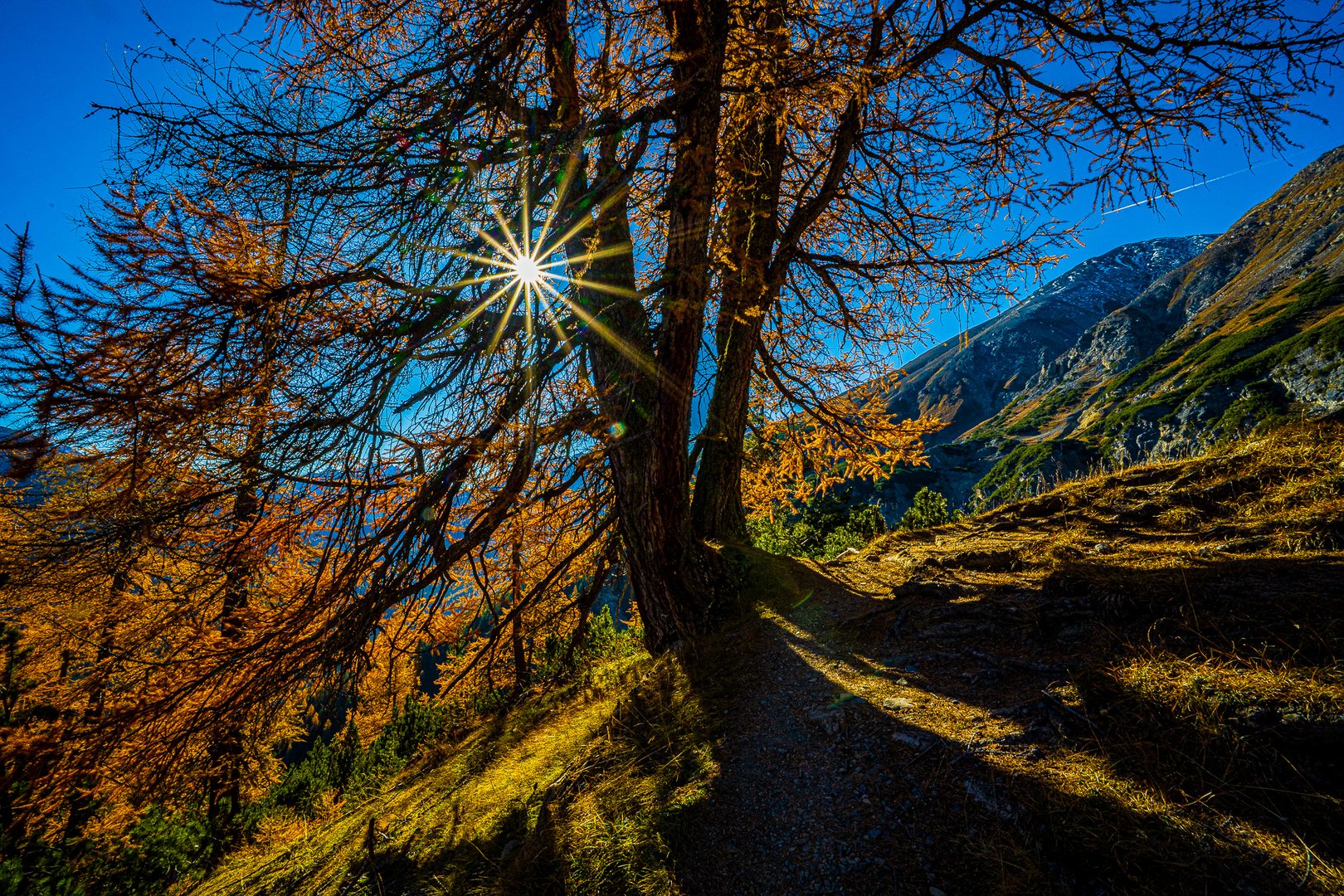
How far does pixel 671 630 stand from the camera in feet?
13.6

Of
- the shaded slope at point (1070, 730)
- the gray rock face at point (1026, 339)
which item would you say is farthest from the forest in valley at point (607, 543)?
the gray rock face at point (1026, 339)

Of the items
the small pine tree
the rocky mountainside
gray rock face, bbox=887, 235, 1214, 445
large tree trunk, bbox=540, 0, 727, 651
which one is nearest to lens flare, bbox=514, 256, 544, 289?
large tree trunk, bbox=540, 0, 727, 651

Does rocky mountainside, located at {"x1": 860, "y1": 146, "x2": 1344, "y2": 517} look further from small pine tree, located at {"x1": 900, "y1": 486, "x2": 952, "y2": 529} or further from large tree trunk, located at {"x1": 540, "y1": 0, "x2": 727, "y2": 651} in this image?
large tree trunk, located at {"x1": 540, "y1": 0, "x2": 727, "y2": 651}

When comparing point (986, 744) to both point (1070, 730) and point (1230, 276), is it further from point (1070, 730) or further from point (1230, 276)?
point (1230, 276)

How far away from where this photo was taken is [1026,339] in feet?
489

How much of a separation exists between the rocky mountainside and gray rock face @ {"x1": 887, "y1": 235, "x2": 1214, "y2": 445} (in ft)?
2.13

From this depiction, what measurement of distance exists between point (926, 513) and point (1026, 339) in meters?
179

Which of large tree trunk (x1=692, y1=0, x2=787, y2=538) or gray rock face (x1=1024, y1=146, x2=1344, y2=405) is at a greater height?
gray rock face (x1=1024, y1=146, x2=1344, y2=405)

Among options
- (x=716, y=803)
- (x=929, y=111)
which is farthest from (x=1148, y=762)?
(x=929, y=111)

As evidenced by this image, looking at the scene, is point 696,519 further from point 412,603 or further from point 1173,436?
point 1173,436

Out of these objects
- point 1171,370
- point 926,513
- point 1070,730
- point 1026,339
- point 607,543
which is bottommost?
point 1171,370

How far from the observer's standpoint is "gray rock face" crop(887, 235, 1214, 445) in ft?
431

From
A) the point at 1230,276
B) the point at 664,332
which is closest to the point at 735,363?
the point at 664,332

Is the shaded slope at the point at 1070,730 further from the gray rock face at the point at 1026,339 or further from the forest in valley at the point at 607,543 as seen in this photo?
the gray rock face at the point at 1026,339
